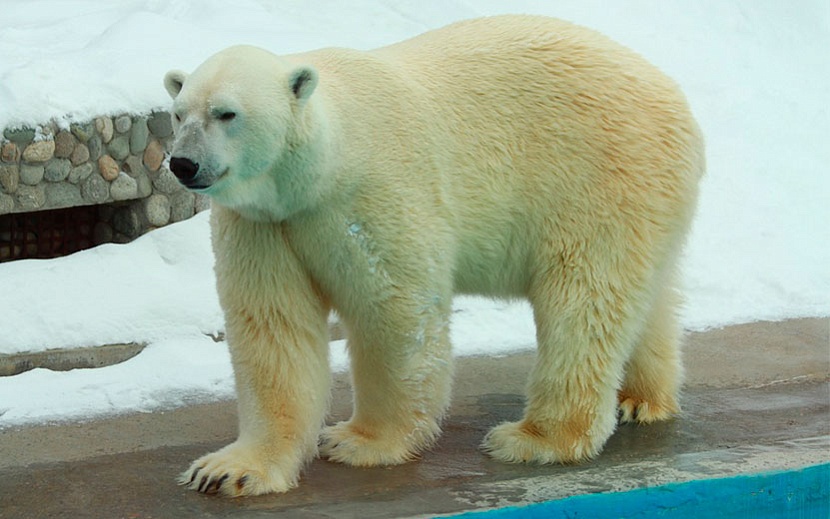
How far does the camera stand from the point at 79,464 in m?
3.90

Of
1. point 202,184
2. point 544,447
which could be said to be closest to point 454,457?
point 544,447

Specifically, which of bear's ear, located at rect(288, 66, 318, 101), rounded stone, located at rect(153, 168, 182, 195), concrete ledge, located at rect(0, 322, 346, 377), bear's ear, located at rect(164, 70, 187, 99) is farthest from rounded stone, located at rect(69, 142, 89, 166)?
bear's ear, located at rect(288, 66, 318, 101)

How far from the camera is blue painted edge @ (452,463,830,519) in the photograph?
3410 millimetres

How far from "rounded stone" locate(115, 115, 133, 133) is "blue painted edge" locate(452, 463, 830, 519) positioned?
3.91 metres

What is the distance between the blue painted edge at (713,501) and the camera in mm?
3410

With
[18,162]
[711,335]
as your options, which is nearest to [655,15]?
[711,335]

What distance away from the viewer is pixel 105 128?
253 inches

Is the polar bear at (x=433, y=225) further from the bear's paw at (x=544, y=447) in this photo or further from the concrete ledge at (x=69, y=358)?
the concrete ledge at (x=69, y=358)

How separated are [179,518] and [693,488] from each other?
1.53 m

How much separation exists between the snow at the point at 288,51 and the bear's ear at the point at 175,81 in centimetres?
150

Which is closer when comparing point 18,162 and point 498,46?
point 498,46

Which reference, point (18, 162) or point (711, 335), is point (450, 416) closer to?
point (711, 335)

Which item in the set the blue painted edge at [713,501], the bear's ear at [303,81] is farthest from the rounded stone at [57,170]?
the blue painted edge at [713,501]

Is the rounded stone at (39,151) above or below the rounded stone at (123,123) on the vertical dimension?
below
